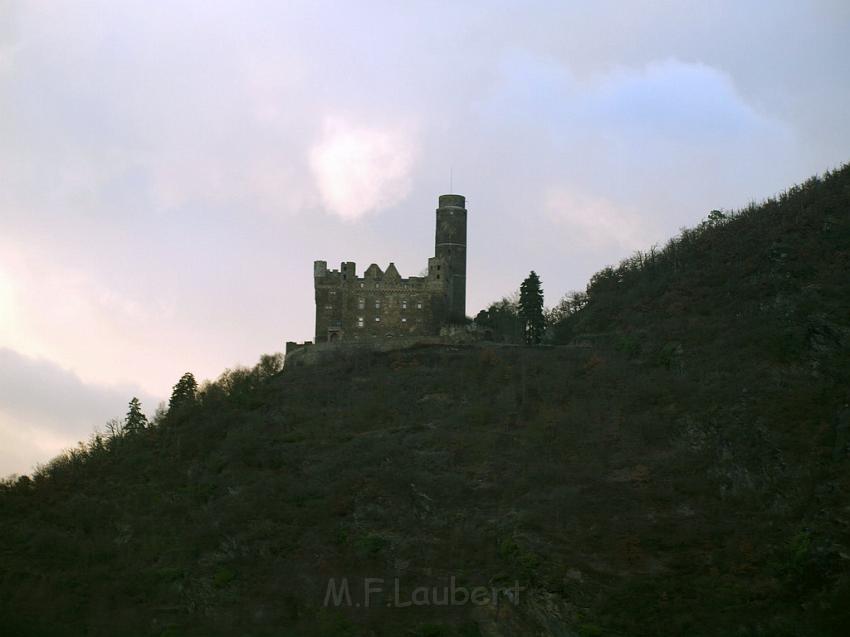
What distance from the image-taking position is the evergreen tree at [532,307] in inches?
3888

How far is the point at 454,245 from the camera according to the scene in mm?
103375

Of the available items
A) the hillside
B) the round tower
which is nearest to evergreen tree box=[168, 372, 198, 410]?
the hillside

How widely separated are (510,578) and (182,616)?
16516mm

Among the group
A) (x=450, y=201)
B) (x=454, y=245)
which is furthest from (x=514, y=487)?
(x=450, y=201)

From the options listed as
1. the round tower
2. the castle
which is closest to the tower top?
the round tower

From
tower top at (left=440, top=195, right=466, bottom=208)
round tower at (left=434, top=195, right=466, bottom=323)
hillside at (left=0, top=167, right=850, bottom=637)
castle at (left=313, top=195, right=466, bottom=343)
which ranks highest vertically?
tower top at (left=440, top=195, right=466, bottom=208)

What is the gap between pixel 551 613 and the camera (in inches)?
2309

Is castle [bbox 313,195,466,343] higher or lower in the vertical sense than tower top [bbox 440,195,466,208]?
lower

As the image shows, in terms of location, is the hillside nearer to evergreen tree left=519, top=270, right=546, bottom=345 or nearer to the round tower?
evergreen tree left=519, top=270, right=546, bottom=345

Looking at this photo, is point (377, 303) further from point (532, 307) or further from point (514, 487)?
point (514, 487)

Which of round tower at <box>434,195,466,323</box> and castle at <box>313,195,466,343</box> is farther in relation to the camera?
round tower at <box>434,195,466,323</box>

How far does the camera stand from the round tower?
10194 cm

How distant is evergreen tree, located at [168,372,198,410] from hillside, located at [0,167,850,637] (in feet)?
6.68

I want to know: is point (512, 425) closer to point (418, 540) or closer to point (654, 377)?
point (654, 377)
